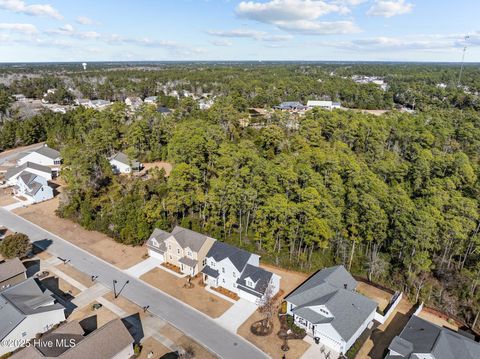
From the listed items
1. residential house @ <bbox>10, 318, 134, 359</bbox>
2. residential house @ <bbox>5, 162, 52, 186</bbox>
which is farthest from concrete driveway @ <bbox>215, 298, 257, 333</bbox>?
residential house @ <bbox>5, 162, 52, 186</bbox>

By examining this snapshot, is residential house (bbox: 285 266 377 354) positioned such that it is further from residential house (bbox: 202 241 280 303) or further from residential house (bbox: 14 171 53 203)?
residential house (bbox: 14 171 53 203)

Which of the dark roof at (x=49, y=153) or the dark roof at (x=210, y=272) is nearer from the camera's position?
the dark roof at (x=210, y=272)

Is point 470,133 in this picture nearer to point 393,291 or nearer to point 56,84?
point 393,291

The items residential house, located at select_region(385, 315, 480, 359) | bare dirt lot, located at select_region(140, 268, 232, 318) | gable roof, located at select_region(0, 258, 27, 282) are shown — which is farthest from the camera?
gable roof, located at select_region(0, 258, 27, 282)

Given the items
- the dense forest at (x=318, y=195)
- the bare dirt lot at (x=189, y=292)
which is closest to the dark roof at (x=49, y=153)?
the dense forest at (x=318, y=195)

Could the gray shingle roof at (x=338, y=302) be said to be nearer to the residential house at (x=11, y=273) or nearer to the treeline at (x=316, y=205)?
the treeline at (x=316, y=205)

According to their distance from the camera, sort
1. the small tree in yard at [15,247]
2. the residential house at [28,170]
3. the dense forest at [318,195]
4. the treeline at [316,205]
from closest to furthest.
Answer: the treeline at [316,205] < the dense forest at [318,195] < the small tree in yard at [15,247] < the residential house at [28,170]

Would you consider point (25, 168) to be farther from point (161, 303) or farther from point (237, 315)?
point (237, 315)
